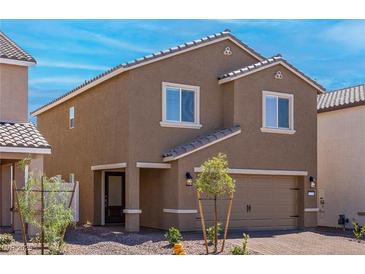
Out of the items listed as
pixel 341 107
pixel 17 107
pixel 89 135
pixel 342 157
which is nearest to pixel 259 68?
pixel 341 107

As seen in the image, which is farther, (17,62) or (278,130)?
(278,130)

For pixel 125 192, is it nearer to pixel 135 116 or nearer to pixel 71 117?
pixel 135 116

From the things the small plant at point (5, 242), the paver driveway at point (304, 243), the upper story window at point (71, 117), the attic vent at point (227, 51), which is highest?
the attic vent at point (227, 51)

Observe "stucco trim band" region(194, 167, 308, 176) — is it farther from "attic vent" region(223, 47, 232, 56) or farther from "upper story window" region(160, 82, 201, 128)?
"attic vent" region(223, 47, 232, 56)

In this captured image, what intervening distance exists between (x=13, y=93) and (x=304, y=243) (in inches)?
412

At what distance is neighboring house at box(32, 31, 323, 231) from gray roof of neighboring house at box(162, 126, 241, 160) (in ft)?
0.13

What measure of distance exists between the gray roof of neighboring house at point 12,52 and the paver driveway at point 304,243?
8889 mm

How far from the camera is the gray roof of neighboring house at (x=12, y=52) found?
59.4ft

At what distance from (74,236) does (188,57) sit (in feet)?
24.9

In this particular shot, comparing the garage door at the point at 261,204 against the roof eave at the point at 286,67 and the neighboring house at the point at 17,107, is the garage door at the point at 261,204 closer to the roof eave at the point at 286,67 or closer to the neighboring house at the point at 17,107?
the roof eave at the point at 286,67

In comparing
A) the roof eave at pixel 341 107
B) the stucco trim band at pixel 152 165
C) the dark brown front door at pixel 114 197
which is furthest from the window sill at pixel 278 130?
the dark brown front door at pixel 114 197

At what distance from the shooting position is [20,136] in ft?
55.9
